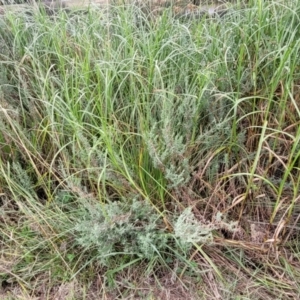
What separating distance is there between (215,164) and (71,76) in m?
0.78

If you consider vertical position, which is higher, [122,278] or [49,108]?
[49,108]

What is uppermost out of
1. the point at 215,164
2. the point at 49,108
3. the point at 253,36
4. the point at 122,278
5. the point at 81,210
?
the point at 253,36

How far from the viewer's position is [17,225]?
6.01ft

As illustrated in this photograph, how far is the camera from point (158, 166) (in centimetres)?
167

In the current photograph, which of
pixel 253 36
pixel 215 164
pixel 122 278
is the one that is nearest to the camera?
pixel 122 278

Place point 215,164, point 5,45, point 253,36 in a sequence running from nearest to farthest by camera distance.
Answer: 1. point 215,164
2. point 253,36
3. point 5,45

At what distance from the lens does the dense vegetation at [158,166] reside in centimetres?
163

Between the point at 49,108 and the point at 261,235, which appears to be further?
the point at 49,108

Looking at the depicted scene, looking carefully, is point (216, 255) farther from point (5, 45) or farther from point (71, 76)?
point (5, 45)

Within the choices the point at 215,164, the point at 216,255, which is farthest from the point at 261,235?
the point at 215,164

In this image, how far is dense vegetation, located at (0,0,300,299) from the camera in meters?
1.63

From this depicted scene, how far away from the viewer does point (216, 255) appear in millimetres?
1677

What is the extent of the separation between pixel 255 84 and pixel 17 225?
117 cm

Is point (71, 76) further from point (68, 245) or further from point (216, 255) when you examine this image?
point (216, 255)
